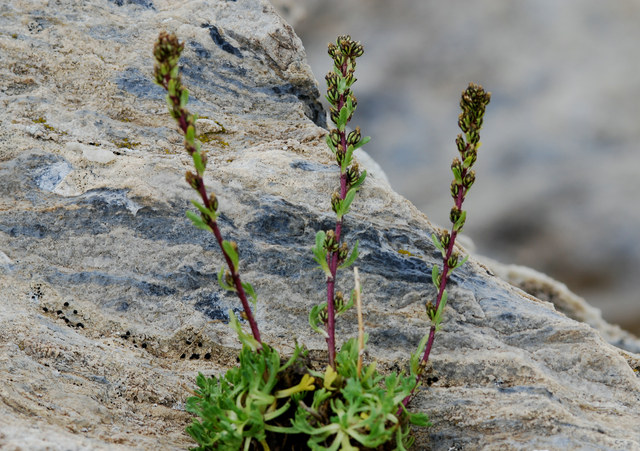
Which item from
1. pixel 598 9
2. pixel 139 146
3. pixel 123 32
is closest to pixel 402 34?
pixel 598 9

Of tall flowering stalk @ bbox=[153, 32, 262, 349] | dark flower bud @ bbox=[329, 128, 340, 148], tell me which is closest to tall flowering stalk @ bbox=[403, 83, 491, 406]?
dark flower bud @ bbox=[329, 128, 340, 148]

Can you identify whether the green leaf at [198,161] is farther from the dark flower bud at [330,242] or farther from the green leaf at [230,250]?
the dark flower bud at [330,242]

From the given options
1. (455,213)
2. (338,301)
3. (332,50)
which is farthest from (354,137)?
(338,301)

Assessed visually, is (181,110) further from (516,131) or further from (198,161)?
(516,131)

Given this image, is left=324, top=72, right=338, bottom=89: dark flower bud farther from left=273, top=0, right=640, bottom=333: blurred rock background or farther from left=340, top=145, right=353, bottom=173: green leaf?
left=273, top=0, right=640, bottom=333: blurred rock background

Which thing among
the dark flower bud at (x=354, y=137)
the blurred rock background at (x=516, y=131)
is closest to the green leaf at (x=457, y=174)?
the dark flower bud at (x=354, y=137)

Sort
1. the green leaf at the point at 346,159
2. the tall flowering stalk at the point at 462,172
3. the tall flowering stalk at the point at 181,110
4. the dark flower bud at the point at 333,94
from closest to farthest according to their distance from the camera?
the tall flowering stalk at the point at 181,110 → the tall flowering stalk at the point at 462,172 → the green leaf at the point at 346,159 → the dark flower bud at the point at 333,94

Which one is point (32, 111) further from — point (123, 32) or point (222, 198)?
point (222, 198)

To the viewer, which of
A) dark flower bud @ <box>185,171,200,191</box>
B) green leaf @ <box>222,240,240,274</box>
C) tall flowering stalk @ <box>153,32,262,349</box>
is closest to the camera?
tall flowering stalk @ <box>153,32,262,349</box>

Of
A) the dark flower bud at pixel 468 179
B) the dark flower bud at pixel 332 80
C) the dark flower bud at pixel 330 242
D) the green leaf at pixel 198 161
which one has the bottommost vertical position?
the green leaf at pixel 198 161

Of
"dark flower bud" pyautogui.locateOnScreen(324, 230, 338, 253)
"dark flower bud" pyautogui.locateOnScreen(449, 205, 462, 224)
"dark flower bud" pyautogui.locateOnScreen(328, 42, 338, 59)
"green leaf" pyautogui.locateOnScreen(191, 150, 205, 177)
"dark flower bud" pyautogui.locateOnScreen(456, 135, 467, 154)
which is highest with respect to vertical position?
"dark flower bud" pyautogui.locateOnScreen(328, 42, 338, 59)
